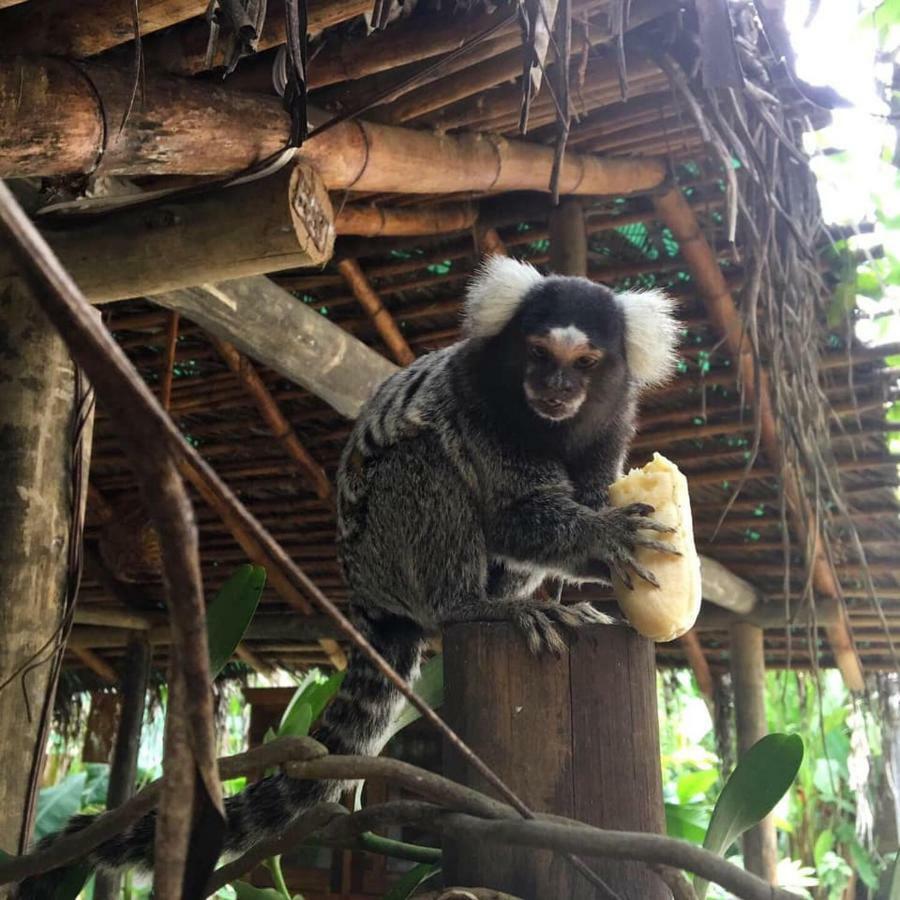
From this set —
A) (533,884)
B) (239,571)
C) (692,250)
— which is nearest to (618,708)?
(533,884)

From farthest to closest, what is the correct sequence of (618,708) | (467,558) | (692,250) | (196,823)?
(692,250) → (467,558) → (618,708) → (196,823)

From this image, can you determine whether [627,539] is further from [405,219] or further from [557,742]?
[405,219]

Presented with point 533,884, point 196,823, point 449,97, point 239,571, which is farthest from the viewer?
point 449,97

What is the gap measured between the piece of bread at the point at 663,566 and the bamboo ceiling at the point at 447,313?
2.36 ft

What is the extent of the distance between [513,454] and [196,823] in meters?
1.70

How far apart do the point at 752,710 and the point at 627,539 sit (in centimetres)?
361

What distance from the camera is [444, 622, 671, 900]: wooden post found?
3.51 ft

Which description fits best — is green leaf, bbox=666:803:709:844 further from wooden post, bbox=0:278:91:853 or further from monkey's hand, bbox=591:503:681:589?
wooden post, bbox=0:278:91:853

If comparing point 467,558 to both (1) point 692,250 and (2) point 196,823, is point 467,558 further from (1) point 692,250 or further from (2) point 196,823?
(1) point 692,250

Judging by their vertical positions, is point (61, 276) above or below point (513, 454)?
below

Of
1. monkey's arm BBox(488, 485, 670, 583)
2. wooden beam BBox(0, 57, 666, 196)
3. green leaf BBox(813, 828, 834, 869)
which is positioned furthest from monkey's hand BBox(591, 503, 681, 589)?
green leaf BBox(813, 828, 834, 869)

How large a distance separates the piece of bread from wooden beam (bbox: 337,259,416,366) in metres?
2.41

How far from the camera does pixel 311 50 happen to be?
214 centimetres

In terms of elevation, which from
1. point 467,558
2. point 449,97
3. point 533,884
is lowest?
point 533,884
